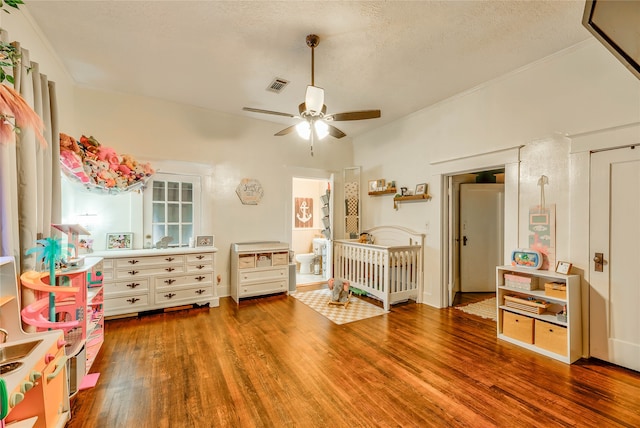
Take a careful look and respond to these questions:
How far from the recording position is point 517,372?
230 cm

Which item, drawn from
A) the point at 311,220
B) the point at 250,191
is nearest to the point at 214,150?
the point at 250,191

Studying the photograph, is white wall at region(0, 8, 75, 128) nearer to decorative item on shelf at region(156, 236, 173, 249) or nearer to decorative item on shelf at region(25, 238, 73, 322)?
decorative item on shelf at region(25, 238, 73, 322)

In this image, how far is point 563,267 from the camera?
264 cm

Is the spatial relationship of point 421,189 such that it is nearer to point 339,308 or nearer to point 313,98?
point 339,308

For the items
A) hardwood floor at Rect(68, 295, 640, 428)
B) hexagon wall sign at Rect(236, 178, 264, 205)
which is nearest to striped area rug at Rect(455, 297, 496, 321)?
hardwood floor at Rect(68, 295, 640, 428)

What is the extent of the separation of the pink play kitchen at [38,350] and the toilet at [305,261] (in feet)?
13.5

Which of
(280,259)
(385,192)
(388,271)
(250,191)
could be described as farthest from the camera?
(385,192)

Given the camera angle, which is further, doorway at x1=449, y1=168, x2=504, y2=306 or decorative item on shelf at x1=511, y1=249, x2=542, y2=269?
doorway at x1=449, y1=168, x2=504, y2=306

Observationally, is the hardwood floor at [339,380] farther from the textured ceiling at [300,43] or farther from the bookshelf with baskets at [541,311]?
the textured ceiling at [300,43]

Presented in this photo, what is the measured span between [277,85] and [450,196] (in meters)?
2.78

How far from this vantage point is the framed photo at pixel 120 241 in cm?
363

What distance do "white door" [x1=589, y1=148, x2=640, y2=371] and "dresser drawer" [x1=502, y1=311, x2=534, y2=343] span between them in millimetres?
467

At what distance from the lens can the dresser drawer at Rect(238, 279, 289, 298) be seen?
13.7 feet

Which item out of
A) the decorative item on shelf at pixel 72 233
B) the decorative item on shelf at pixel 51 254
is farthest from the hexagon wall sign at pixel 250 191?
the decorative item on shelf at pixel 51 254
